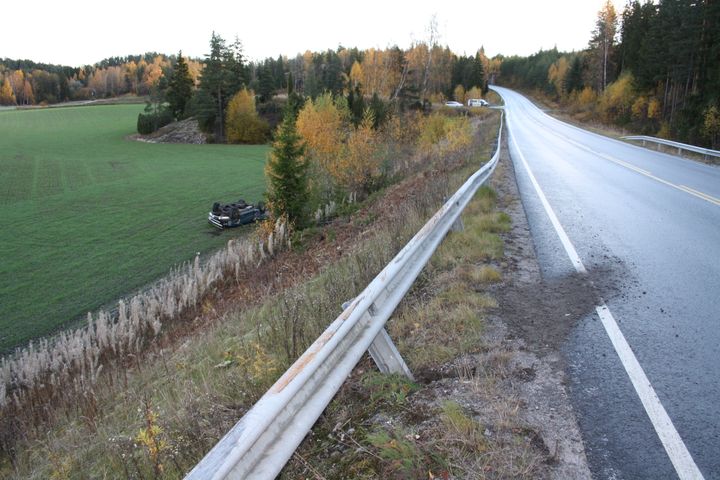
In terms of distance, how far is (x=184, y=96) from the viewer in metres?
84.9

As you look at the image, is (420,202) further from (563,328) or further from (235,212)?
(235,212)

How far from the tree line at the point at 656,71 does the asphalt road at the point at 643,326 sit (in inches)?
1405

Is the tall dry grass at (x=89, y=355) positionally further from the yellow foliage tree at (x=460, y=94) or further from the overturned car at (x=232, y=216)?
the yellow foliage tree at (x=460, y=94)

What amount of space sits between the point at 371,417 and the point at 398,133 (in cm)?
3774

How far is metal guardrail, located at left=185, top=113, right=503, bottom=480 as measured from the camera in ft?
5.89

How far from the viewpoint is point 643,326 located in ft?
14.4

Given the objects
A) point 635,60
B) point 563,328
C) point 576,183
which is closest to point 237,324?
point 563,328

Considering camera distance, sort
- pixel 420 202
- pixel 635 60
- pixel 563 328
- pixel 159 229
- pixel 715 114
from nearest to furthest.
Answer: pixel 563 328 < pixel 420 202 < pixel 159 229 < pixel 715 114 < pixel 635 60

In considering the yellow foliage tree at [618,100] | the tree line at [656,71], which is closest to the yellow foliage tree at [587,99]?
the tree line at [656,71]

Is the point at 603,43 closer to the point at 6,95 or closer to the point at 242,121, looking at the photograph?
the point at 242,121

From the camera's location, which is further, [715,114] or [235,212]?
[715,114]

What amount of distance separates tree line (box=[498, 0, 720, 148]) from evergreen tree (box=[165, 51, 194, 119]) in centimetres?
6550

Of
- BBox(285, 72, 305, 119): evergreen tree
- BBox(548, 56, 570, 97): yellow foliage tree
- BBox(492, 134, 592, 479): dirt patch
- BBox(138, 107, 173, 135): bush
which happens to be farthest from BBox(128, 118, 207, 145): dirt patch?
BBox(492, 134, 592, 479): dirt patch

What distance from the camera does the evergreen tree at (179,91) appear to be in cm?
8444
